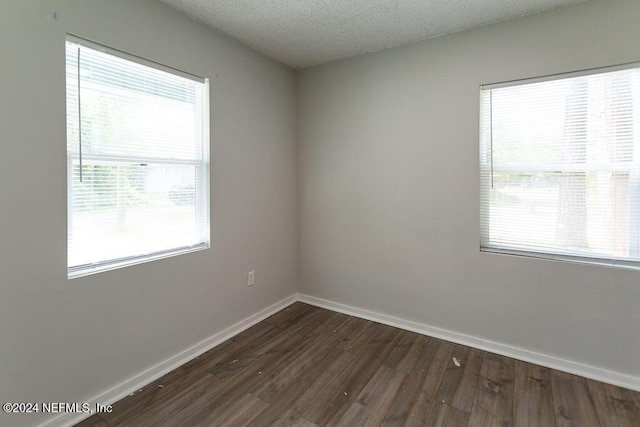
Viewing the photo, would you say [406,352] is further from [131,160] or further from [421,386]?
[131,160]

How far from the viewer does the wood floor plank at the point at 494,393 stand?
5.75ft

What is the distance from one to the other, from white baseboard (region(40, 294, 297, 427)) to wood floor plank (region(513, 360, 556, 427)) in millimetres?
2083

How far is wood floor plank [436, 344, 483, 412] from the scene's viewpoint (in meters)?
1.90

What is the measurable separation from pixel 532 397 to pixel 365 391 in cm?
103

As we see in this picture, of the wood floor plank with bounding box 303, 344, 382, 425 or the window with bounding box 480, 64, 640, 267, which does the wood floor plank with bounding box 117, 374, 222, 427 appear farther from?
the window with bounding box 480, 64, 640, 267

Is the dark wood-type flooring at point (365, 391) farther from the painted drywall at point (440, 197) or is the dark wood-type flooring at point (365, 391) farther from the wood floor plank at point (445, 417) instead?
the painted drywall at point (440, 197)

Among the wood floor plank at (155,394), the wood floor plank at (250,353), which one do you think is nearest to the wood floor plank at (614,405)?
the wood floor plank at (250,353)

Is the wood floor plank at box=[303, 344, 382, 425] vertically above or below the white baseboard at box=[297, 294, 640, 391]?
below

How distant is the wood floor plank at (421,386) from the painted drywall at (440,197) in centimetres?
31

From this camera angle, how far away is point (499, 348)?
2.41 m

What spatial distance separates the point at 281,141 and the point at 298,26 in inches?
42.6

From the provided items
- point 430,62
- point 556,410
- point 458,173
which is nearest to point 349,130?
point 430,62

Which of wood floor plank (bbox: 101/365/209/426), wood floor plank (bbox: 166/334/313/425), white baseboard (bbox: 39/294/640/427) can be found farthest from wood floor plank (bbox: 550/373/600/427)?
wood floor plank (bbox: 101/365/209/426)

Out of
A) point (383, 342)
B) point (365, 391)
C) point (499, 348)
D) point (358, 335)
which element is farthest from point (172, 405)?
point (499, 348)
